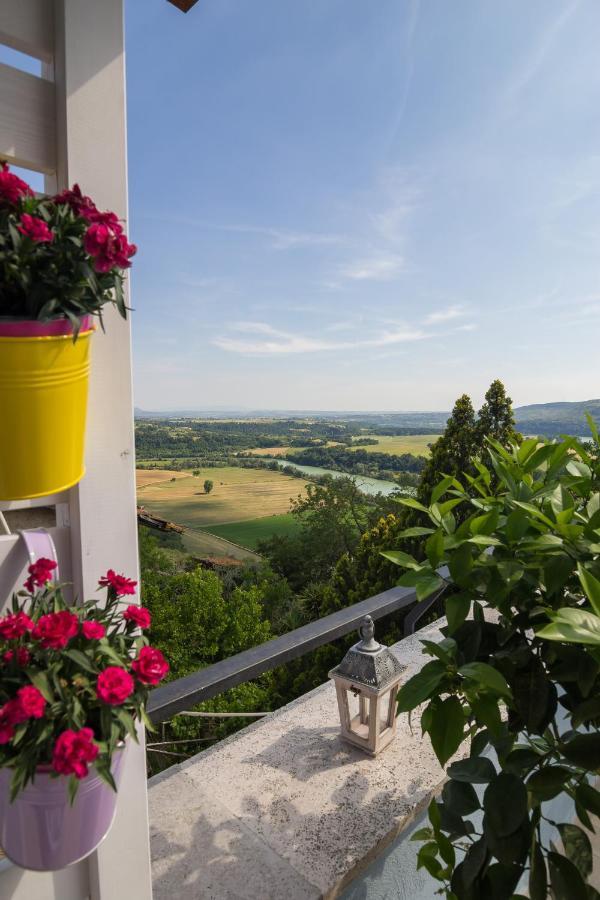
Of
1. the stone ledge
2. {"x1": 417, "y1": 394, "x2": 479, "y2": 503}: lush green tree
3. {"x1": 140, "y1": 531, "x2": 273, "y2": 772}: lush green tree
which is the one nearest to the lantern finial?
the stone ledge

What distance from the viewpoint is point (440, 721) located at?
593 mm

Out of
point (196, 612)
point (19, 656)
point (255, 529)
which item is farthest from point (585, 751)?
point (196, 612)

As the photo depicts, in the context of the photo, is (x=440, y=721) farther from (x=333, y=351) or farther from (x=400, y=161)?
(x=333, y=351)

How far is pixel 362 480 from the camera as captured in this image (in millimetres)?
15164

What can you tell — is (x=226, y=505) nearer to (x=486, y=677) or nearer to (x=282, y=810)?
(x=282, y=810)

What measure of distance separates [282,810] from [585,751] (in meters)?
0.83

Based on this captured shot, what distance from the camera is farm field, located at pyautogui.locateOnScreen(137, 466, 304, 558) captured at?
1352cm

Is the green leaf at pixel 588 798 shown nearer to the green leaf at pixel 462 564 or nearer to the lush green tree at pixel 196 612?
the green leaf at pixel 462 564

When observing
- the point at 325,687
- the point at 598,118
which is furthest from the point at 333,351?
the point at 325,687

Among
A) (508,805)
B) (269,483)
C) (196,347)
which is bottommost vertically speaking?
(269,483)

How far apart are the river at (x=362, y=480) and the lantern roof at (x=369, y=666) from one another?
12.2 meters

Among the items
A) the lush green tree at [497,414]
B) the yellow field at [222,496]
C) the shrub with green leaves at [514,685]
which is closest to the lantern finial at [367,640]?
the shrub with green leaves at [514,685]

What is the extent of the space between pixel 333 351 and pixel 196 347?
8.16 meters

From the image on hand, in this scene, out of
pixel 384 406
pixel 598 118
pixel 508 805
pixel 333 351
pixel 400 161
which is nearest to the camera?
pixel 508 805
